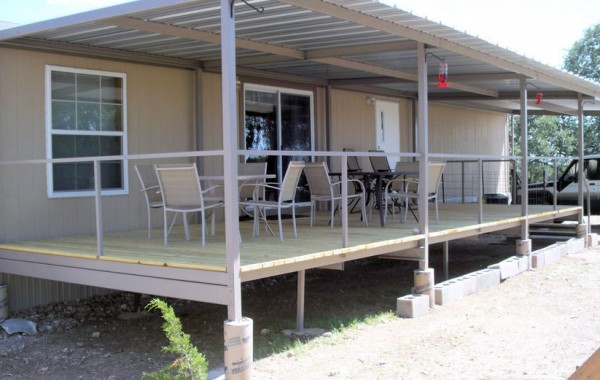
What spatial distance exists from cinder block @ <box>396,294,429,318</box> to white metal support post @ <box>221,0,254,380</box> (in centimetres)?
228

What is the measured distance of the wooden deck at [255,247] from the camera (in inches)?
189

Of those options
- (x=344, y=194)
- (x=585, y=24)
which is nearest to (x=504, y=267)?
(x=344, y=194)

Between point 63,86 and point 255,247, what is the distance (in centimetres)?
298

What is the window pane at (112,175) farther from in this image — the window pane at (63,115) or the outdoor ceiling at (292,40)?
the outdoor ceiling at (292,40)

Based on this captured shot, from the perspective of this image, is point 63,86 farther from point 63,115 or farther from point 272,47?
point 272,47

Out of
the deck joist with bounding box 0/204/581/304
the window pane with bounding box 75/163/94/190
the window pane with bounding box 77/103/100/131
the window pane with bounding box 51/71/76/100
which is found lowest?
the deck joist with bounding box 0/204/581/304

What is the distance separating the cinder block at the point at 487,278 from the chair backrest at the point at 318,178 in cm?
206

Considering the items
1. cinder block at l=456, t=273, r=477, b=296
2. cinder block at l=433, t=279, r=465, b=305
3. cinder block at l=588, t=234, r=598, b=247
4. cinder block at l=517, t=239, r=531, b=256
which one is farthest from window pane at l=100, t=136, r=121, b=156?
cinder block at l=588, t=234, r=598, b=247

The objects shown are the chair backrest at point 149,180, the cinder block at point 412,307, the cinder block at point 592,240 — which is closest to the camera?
the cinder block at point 412,307

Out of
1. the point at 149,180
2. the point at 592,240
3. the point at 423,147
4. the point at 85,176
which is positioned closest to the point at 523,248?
the point at 592,240

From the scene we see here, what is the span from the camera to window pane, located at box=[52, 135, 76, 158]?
6785 mm

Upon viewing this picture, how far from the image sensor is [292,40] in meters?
6.94

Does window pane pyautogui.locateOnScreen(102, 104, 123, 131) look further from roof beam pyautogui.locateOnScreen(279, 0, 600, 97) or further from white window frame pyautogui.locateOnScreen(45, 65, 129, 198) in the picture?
roof beam pyautogui.locateOnScreen(279, 0, 600, 97)

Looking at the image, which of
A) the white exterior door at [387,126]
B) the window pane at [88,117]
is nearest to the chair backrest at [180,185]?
the window pane at [88,117]
